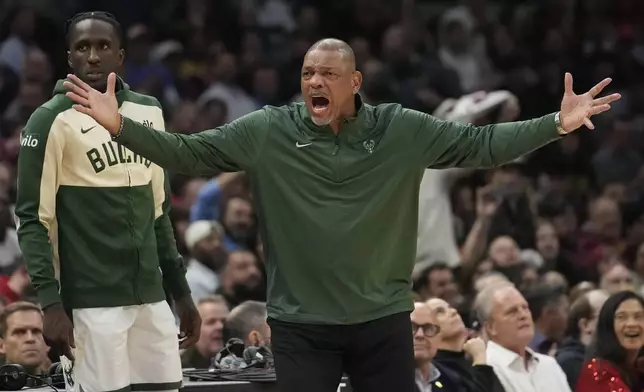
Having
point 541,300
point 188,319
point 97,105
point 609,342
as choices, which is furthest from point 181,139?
point 541,300

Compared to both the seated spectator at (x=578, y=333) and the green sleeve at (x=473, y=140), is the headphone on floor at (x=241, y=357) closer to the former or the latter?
the green sleeve at (x=473, y=140)

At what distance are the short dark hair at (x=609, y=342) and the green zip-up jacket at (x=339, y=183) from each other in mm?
2605

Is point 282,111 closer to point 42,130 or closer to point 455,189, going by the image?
point 42,130

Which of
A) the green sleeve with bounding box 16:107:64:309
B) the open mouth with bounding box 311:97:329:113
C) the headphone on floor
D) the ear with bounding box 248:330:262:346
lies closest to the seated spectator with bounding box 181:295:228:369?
the ear with bounding box 248:330:262:346

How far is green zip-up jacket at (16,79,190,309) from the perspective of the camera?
17.3ft

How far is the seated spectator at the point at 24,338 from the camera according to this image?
6.76m

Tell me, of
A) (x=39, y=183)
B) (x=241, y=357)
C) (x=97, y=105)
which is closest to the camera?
(x=97, y=105)

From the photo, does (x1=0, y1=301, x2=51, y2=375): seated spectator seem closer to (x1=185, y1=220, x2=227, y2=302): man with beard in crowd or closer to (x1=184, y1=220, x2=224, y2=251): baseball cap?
(x1=185, y1=220, x2=227, y2=302): man with beard in crowd

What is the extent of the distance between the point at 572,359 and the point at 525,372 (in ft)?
2.07

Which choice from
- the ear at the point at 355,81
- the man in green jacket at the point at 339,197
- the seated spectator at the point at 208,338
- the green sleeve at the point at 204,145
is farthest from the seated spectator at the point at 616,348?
the green sleeve at the point at 204,145

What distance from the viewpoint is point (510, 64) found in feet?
48.1

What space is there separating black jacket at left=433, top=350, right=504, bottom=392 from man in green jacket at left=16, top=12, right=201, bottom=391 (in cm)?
207

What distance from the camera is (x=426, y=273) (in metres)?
9.59

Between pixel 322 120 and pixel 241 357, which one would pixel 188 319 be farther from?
pixel 322 120
